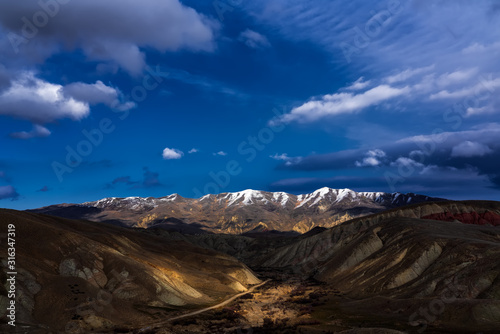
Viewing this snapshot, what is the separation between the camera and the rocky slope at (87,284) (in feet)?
156

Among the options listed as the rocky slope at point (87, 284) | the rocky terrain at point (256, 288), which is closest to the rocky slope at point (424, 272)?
the rocky terrain at point (256, 288)

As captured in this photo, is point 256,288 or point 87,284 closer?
point 87,284

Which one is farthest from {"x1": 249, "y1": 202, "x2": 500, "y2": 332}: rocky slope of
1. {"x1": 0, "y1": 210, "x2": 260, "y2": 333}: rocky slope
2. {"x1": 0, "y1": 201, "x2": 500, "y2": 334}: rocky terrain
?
{"x1": 0, "y1": 210, "x2": 260, "y2": 333}: rocky slope

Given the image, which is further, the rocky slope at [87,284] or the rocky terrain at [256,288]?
the rocky slope at [87,284]

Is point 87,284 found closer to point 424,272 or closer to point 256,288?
point 256,288

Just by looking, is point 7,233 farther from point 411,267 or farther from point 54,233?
point 411,267

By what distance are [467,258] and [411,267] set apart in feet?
37.8

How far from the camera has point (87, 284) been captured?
57.4 m

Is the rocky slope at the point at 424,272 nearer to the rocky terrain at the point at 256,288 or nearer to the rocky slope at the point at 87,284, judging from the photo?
the rocky terrain at the point at 256,288

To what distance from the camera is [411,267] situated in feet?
233

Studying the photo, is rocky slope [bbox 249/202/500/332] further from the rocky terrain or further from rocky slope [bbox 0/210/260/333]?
rocky slope [bbox 0/210/260/333]

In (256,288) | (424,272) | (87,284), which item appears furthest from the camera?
(256,288)

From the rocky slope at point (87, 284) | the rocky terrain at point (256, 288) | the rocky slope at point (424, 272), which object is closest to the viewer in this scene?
the rocky slope at point (424, 272)

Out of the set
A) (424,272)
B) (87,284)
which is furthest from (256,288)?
(87,284)
